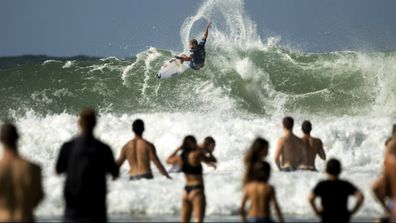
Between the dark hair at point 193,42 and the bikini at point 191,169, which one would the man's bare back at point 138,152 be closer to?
the bikini at point 191,169

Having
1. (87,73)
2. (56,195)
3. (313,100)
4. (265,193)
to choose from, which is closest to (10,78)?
(87,73)

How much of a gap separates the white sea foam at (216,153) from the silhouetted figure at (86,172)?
480cm

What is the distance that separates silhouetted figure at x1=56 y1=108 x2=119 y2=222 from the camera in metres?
7.51

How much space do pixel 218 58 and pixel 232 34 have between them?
1.05 meters

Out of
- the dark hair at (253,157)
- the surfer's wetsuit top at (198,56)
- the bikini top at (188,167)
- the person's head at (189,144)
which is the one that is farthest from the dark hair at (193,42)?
the dark hair at (253,157)

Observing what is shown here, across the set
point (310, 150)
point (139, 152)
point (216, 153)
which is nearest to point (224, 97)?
point (216, 153)

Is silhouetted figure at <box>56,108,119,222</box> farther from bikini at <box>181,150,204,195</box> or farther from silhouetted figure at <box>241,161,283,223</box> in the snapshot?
bikini at <box>181,150,204,195</box>

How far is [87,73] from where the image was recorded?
31766 mm

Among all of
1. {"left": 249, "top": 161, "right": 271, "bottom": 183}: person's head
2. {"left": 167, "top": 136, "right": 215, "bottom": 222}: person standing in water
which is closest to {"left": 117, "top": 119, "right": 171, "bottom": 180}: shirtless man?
{"left": 167, "top": 136, "right": 215, "bottom": 222}: person standing in water

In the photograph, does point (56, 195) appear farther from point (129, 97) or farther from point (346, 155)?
point (129, 97)

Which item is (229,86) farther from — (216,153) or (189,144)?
(189,144)

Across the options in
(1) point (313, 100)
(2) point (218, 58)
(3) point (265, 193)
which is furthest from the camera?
(2) point (218, 58)

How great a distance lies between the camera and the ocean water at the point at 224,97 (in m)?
19.4

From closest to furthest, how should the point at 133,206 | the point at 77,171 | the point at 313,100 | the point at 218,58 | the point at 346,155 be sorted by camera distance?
the point at 77,171
the point at 133,206
the point at 346,155
the point at 313,100
the point at 218,58
